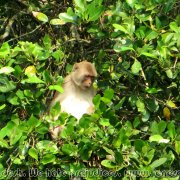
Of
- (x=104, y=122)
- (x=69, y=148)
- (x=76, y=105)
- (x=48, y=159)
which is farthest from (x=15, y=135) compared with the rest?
(x=76, y=105)

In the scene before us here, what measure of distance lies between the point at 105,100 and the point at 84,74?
1226 millimetres

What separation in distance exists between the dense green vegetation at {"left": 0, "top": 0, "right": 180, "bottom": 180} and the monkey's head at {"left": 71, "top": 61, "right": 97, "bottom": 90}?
0.16 metres

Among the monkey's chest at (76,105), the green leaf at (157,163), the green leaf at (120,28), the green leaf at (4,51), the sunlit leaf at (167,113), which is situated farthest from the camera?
the monkey's chest at (76,105)

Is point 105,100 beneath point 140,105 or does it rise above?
above

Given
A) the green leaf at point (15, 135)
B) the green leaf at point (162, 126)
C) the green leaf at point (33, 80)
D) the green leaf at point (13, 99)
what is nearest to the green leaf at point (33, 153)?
the green leaf at point (15, 135)

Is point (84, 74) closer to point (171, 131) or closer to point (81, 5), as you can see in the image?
point (81, 5)

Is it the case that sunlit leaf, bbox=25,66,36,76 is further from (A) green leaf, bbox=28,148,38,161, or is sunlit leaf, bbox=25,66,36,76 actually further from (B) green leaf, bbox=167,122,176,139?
(B) green leaf, bbox=167,122,176,139

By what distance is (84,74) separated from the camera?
520 cm

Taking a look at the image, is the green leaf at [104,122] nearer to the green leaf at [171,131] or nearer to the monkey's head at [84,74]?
the green leaf at [171,131]

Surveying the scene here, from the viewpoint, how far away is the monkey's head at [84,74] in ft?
16.8

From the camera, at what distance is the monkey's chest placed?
221 inches

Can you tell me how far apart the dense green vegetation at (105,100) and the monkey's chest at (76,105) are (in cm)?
71

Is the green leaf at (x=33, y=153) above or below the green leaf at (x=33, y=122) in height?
below

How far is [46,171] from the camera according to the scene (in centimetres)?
399
